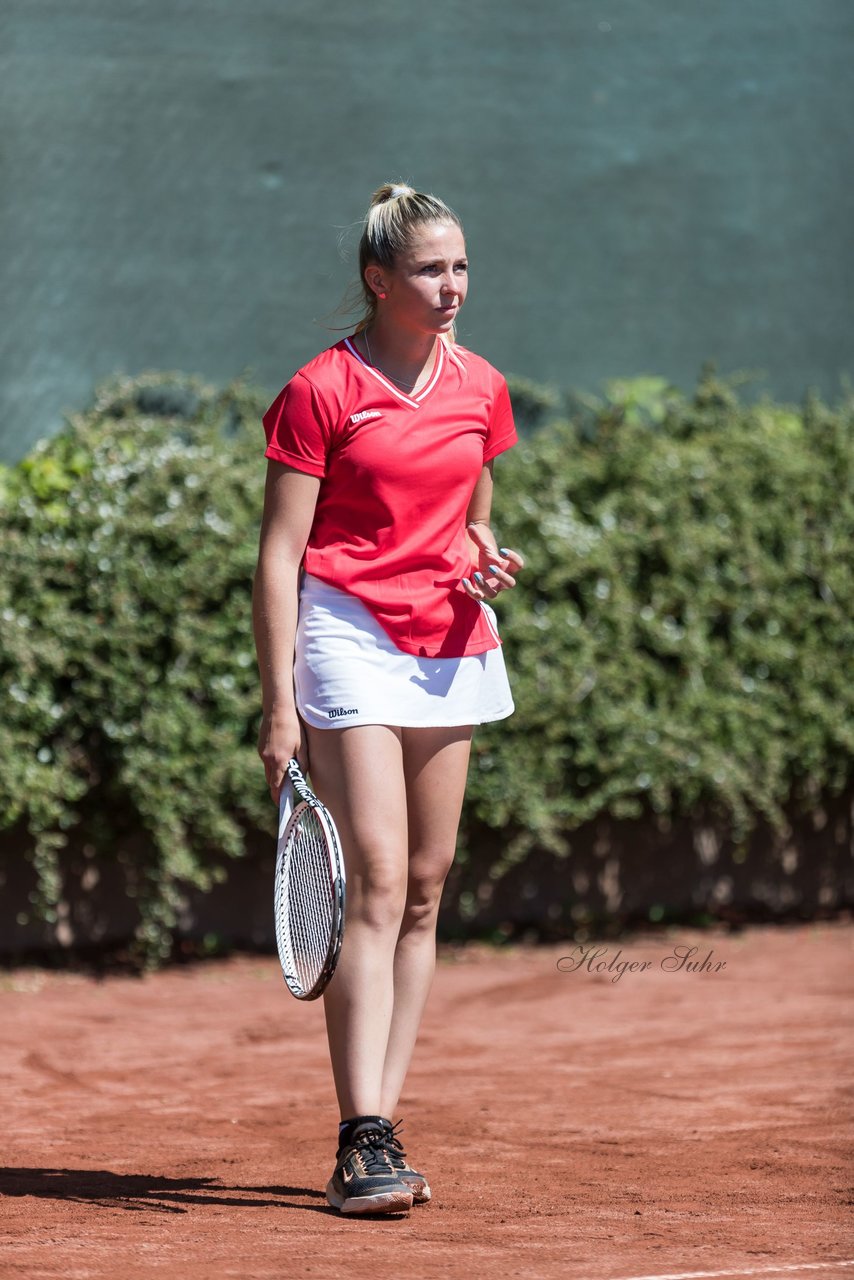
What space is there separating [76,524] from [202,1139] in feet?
9.36

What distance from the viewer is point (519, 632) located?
7125 mm

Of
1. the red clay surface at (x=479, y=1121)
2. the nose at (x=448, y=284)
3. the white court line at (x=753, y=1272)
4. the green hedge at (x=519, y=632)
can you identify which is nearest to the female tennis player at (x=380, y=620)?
the nose at (x=448, y=284)

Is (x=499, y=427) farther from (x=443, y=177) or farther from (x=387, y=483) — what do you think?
(x=443, y=177)

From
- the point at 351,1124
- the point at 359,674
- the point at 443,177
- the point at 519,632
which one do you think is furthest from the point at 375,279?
the point at 443,177

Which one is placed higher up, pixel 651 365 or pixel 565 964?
pixel 651 365

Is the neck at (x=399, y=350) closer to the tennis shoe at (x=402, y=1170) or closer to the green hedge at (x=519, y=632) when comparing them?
the tennis shoe at (x=402, y=1170)

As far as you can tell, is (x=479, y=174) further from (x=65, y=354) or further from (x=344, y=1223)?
(x=344, y=1223)

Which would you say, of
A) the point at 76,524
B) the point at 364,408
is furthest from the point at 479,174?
the point at 364,408

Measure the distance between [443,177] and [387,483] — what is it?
5423mm

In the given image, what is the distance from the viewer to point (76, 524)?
261 inches

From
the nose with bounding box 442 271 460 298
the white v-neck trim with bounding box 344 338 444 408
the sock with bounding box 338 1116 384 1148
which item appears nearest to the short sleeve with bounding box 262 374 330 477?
the white v-neck trim with bounding box 344 338 444 408

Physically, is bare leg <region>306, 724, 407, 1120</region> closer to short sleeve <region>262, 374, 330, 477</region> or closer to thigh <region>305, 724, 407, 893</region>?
thigh <region>305, 724, 407, 893</region>

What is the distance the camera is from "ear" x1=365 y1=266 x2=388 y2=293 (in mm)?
3898

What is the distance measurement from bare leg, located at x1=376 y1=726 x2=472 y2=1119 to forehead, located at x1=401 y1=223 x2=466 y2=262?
1.12 meters
